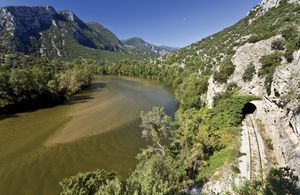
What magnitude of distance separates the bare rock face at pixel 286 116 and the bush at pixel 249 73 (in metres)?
12.5

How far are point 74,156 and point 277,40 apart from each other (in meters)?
43.7

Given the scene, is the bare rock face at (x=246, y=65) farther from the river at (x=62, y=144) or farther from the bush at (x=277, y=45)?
the river at (x=62, y=144)

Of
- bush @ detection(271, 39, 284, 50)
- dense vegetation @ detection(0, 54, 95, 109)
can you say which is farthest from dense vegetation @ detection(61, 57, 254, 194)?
dense vegetation @ detection(0, 54, 95, 109)

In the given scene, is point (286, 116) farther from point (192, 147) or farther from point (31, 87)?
point (31, 87)

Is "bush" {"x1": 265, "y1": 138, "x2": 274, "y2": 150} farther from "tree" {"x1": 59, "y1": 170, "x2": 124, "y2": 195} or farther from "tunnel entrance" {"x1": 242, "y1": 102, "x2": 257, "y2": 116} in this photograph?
"tree" {"x1": 59, "y1": 170, "x2": 124, "y2": 195}

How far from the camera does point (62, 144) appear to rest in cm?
4312

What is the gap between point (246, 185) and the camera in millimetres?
15789

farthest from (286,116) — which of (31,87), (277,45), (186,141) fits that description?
(31,87)

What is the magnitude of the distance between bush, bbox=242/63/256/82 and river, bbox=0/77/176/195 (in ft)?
74.0

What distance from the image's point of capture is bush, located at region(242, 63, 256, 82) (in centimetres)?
4431

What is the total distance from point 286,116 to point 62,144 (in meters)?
35.7

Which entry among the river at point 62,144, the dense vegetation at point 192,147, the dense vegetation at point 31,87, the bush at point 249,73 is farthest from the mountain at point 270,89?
the dense vegetation at point 31,87

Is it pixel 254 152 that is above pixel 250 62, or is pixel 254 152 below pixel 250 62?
below

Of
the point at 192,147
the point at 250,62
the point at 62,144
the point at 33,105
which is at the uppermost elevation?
the point at 250,62
